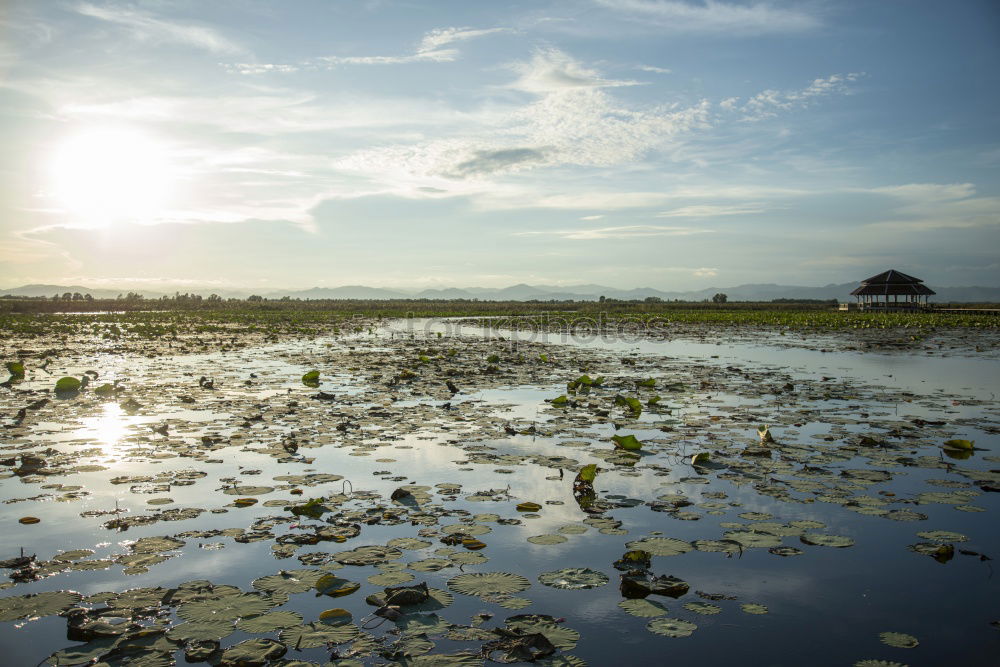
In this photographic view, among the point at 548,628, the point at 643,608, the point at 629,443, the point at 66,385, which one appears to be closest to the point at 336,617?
the point at 548,628

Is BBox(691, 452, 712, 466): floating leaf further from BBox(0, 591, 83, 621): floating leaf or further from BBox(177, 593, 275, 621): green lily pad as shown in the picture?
BBox(0, 591, 83, 621): floating leaf

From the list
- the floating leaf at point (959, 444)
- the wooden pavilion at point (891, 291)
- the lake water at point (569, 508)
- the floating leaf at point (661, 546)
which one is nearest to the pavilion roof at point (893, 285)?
the wooden pavilion at point (891, 291)

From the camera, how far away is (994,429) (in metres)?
8.98

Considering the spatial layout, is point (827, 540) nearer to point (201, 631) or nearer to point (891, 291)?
point (201, 631)

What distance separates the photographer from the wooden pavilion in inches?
2238

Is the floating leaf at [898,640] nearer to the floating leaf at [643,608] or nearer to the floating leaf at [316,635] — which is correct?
the floating leaf at [643,608]

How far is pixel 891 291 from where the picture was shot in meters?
58.3

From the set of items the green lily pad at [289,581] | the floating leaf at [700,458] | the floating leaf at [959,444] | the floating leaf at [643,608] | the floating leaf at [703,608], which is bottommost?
the floating leaf at [643,608]

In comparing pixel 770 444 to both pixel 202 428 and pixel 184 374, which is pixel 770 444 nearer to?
pixel 202 428

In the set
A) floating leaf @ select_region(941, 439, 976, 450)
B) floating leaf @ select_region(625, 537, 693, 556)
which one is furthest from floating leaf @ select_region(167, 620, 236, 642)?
floating leaf @ select_region(941, 439, 976, 450)

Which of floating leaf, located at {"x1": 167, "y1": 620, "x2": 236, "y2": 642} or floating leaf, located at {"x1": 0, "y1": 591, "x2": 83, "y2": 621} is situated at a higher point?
floating leaf, located at {"x1": 167, "y1": 620, "x2": 236, "y2": 642}

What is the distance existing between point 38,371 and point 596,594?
17.6 m

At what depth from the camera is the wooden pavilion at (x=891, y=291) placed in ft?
186

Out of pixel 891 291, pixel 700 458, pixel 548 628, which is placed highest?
pixel 891 291
